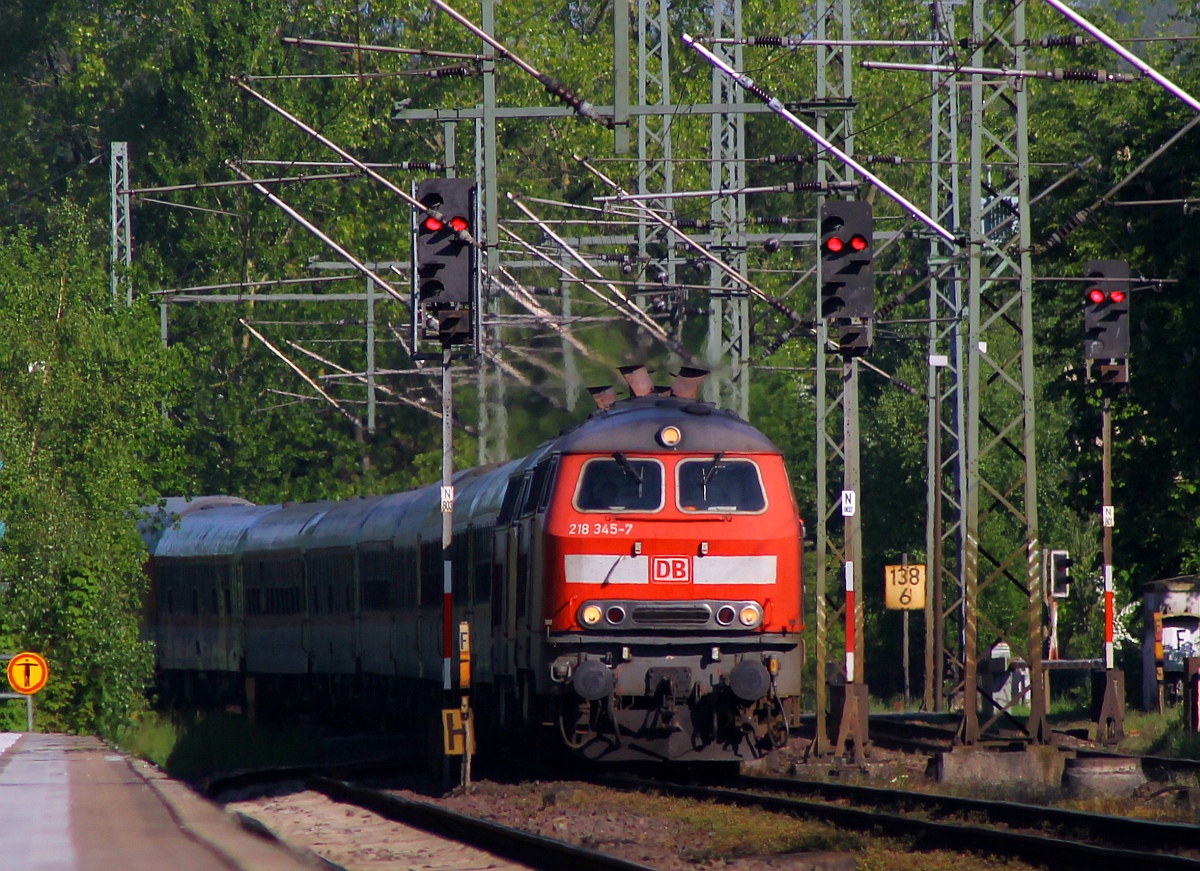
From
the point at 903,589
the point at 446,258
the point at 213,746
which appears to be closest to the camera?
the point at 446,258

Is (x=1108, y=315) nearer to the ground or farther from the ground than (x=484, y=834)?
farther from the ground

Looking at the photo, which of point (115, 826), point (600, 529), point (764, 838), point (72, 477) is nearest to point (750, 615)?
point (600, 529)

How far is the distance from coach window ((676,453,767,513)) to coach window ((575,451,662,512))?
0.23 metres

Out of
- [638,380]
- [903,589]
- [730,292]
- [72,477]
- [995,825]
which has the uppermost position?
[730,292]

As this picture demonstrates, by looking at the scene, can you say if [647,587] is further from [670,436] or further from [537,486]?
[537,486]

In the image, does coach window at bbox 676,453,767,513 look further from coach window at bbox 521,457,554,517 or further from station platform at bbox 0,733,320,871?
station platform at bbox 0,733,320,871

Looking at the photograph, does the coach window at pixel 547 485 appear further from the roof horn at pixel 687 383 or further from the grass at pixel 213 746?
the grass at pixel 213 746

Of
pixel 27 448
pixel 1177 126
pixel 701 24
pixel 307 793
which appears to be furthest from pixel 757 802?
pixel 701 24

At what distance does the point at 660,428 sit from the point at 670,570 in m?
1.35

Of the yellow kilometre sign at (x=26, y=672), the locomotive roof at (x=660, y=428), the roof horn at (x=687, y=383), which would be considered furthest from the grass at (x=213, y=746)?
the locomotive roof at (x=660, y=428)

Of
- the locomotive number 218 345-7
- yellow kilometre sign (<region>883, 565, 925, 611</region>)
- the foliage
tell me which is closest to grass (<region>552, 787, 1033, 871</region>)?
the locomotive number 218 345-7

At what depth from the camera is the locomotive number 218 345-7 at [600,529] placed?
17.7 meters

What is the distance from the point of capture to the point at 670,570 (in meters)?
17.7

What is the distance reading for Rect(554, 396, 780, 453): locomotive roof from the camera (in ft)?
59.7
